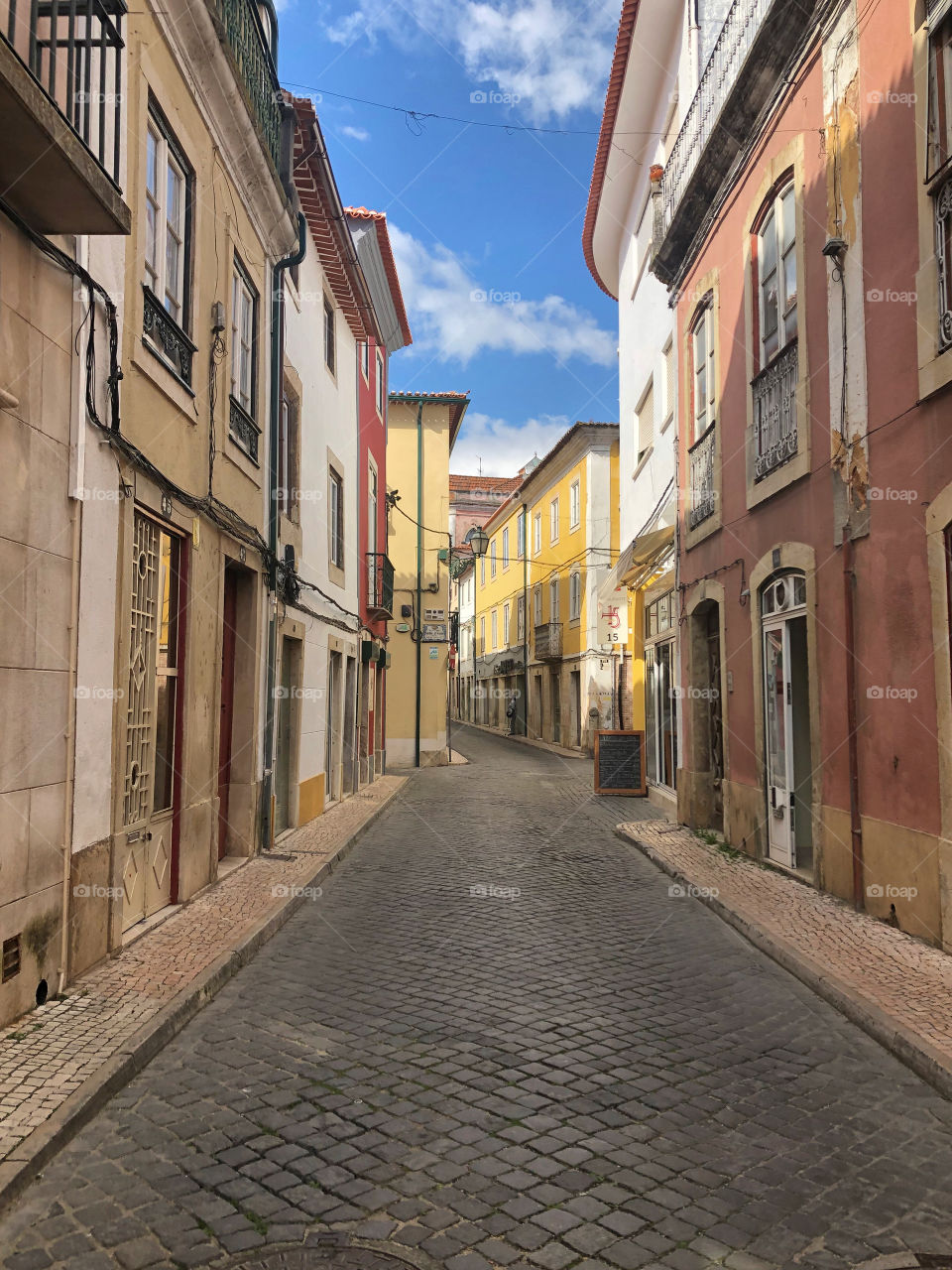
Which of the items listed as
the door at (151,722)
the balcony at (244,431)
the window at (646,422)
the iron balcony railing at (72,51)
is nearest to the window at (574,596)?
the window at (646,422)

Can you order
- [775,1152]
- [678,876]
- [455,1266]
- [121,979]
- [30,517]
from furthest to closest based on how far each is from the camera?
[678,876] → [121,979] → [30,517] → [775,1152] → [455,1266]

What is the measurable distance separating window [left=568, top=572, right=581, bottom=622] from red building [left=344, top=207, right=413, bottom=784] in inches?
369

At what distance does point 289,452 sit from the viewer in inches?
475

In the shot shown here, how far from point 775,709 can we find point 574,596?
71.0ft

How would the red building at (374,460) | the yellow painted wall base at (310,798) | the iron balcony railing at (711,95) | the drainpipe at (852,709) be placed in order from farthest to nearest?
1. the red building at (374,460)
2. the yellow painted wall base at (310,798)
3. the iron balcony railing at (711,95)
4. the drainpipe at (852,709)

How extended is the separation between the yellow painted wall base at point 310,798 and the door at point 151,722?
5.01 meters

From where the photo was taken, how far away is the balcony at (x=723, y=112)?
8953 mm

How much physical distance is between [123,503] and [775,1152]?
4.89 m

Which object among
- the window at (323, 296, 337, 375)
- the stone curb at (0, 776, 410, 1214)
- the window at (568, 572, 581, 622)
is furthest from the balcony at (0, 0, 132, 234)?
the window at (568, 572, 581, 622)

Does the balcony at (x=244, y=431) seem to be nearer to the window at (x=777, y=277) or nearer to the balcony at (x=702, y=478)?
the window at (x=777, y=277)

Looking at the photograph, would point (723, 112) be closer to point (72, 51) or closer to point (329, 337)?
point (329, 337)

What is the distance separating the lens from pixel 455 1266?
9.09ft

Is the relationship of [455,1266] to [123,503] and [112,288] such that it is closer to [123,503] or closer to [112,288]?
[123,503]

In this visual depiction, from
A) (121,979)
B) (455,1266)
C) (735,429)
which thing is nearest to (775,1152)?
(455,1266)
